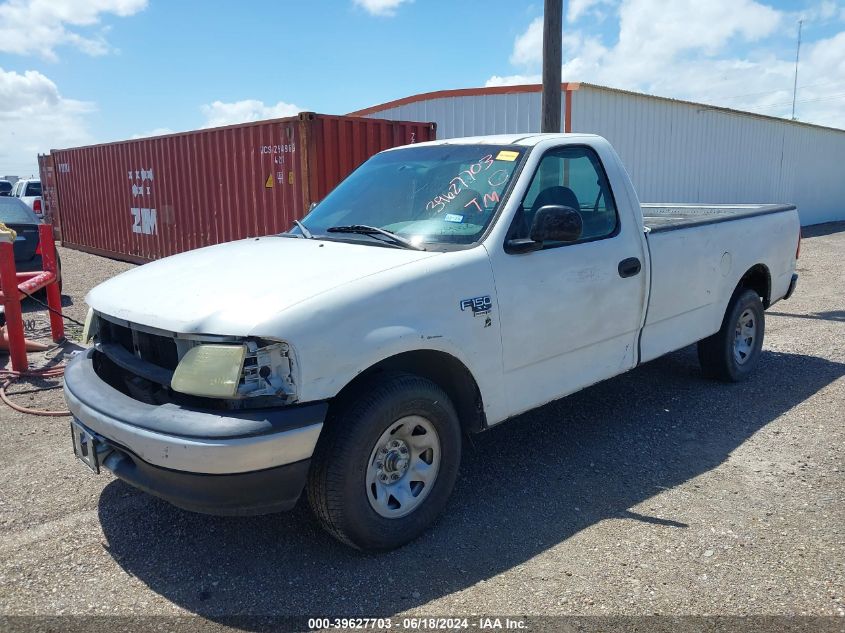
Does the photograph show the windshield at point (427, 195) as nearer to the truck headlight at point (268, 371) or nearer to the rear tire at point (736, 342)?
the truck headlight at point (268, 371)

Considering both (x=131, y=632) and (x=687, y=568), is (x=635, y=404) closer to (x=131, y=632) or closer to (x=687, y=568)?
(x=687, y=568)

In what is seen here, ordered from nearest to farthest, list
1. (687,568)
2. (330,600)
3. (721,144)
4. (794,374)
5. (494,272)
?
1. (330,600)
2. (687,568)
3. (494,272)
4. (794,374)
5. (721,144)

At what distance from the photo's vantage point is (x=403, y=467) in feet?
10.9

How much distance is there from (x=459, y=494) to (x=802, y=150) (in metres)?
26.8

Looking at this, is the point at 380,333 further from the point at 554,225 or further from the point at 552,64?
the point at 552,64

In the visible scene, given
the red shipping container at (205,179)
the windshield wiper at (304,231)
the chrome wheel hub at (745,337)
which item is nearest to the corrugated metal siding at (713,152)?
the red shipping container at (205,179)

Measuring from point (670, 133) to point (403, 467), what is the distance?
52.7ft

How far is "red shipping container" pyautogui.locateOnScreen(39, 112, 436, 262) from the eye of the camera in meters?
10.1

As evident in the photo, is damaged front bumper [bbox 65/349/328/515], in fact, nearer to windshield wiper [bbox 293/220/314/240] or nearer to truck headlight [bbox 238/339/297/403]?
truck headlight [bbox 238/339/297/403]

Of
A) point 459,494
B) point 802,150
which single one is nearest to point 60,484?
point 459,494

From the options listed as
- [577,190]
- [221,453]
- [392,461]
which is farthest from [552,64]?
[221,453]

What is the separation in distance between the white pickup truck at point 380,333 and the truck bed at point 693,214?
1.22 feet

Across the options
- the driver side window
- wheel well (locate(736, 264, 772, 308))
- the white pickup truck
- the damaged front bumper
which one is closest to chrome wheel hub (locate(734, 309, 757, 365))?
wheel well (locate(736, 264, 772, 308))

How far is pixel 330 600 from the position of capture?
296 centimetres
